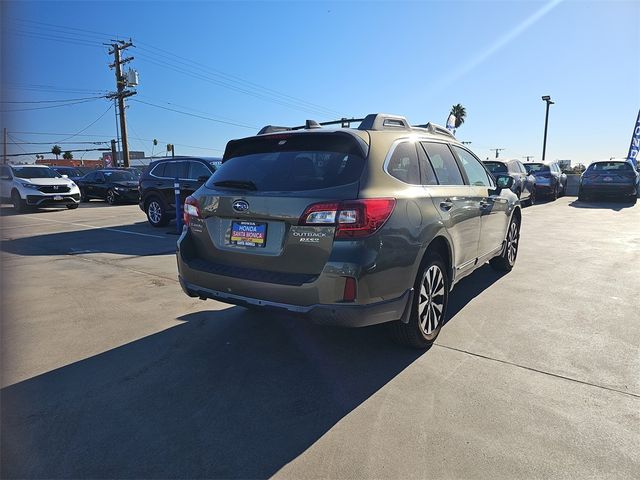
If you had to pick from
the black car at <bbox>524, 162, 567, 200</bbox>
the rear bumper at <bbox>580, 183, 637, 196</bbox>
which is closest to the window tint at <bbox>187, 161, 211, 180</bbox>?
the black car at <bbox>524, 162, 567, 200</bbox>

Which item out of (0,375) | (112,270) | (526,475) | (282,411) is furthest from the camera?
(112,270)

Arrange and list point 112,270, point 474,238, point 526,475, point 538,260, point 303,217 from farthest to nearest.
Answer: point 538,260
point 112,270
point 474,238
point 303,217
point 526,475

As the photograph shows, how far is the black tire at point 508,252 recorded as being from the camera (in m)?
6.13

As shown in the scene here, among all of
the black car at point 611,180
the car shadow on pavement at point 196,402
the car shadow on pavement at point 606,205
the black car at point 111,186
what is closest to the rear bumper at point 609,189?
the black car at point 611,180

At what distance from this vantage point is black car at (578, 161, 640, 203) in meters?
16.0

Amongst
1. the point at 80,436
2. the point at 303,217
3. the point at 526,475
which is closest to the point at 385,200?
the point at 303,217

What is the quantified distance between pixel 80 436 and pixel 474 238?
3885mm

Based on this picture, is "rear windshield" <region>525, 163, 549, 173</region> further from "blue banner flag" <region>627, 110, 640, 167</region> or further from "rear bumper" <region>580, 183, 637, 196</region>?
→ "blue banner flag" <region>627, 110, 640, 167</region>

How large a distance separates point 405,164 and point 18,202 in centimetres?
1681

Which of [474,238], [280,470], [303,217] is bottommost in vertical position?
[280,470]

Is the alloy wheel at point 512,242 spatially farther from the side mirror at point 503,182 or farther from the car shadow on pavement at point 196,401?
the car shadow on pavement at point 196,401

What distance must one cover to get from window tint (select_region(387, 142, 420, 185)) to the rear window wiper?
A: 1057 mm

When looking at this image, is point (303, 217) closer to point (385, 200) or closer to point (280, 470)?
point (385, 200)

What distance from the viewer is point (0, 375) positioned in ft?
10.7
